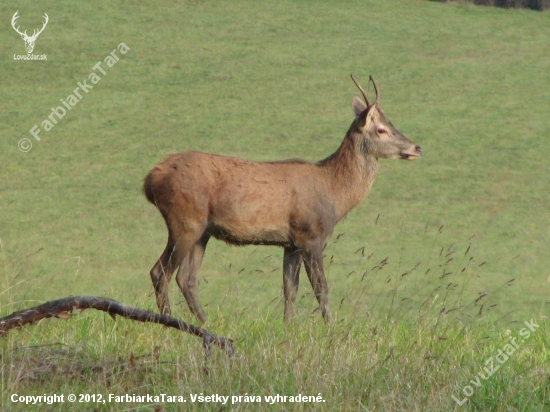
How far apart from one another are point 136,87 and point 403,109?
5275 millimetres

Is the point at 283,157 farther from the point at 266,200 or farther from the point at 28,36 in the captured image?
the point at 28,36

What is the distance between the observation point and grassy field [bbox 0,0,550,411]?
4.30 meters

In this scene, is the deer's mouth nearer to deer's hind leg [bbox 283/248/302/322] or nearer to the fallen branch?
deer's hind leg [bbox 283/248/302/322]

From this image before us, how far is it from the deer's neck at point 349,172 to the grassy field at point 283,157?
0.67m

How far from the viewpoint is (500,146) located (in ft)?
51.3

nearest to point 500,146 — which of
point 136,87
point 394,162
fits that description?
point 394,162

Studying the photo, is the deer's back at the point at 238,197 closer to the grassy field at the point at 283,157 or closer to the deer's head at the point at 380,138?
the grassy field at the point at 283,157

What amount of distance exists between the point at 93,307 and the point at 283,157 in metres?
10.7

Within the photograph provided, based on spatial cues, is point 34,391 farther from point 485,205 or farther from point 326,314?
point 485,205

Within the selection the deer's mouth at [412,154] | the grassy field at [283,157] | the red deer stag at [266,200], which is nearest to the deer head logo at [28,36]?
the grassy field at [283,157]

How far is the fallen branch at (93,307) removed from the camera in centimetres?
412

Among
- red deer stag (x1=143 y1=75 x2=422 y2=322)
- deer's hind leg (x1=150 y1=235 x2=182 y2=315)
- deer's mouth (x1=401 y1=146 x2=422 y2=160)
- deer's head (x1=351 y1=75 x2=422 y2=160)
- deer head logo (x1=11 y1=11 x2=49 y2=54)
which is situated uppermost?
deer's head (x1=351 y1=75 x2=422 y2=160)

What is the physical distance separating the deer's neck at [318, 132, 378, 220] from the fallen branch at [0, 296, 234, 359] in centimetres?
349

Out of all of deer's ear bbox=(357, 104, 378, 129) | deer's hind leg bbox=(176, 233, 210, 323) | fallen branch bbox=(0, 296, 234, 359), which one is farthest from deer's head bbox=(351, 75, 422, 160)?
fallen branch bbox=(0, 296, 234, 359)
